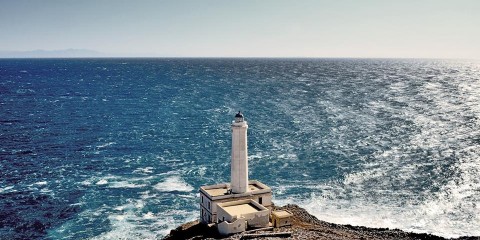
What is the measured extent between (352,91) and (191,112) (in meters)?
58.7

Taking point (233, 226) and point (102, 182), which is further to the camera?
point (102, 182)

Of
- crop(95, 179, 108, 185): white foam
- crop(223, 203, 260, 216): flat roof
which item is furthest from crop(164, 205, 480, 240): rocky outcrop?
crop(95, 179, 108, 185): white foam

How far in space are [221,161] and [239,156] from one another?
2840 cm

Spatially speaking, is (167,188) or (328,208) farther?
(167,188)

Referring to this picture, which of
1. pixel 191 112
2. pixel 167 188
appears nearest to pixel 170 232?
pixel 167 188

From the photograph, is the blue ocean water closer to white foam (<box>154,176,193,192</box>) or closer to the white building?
white foam (<box>154,176,193,192</box>)

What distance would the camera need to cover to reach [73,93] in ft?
478

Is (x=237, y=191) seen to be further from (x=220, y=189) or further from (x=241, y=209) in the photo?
(x=220, y=189)

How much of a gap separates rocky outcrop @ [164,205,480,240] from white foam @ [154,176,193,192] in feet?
44.0

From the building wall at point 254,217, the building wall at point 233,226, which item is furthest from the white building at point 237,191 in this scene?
the building wall at point 233,226

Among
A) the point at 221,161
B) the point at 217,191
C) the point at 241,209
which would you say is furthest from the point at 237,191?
the point at 221,161

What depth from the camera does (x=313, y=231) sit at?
36.2 metres

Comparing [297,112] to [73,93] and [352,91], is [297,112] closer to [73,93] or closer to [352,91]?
[352,91]

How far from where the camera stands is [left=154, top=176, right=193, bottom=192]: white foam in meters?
54.4
